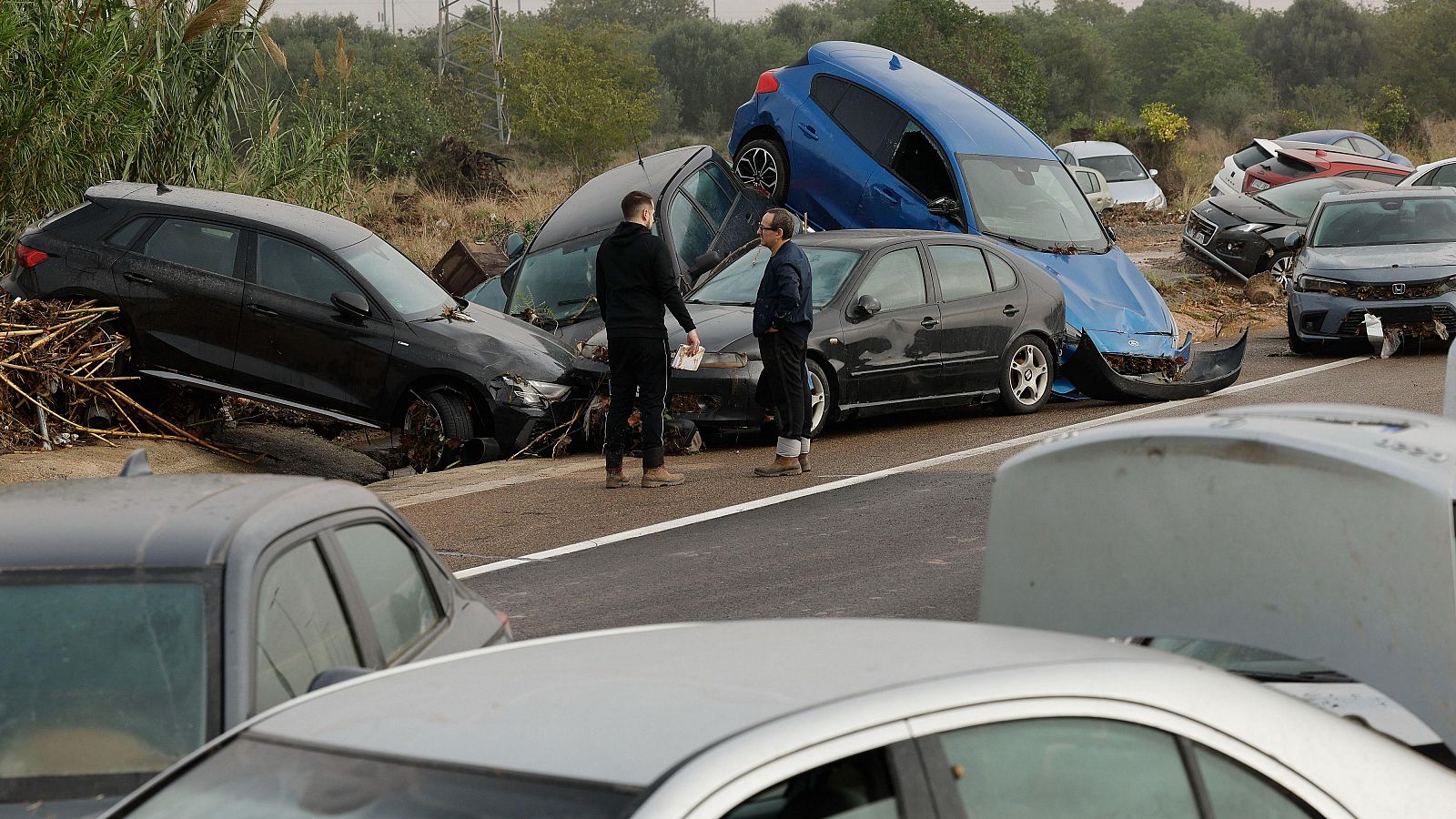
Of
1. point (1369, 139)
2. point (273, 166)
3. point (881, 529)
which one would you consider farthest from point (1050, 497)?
point (1369, 139)

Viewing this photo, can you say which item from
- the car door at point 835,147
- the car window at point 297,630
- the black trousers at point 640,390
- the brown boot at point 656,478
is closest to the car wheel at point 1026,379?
the car door at point 835,147

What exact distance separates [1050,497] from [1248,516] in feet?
1.64

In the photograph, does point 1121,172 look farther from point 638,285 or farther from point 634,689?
point 634,689

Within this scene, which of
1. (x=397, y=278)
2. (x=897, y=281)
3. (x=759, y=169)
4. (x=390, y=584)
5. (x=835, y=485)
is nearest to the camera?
(x=390, y=584)

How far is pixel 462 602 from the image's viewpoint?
4.26 metres

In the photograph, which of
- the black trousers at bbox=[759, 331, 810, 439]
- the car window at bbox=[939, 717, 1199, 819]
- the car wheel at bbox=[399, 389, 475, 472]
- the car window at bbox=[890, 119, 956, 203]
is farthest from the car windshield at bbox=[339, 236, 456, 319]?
the car window at bbox=[939, 717, 1199, 819]

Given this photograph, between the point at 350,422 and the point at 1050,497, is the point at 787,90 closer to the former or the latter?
the point at 350,422

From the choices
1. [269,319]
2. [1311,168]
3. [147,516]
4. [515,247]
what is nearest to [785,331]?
[269,319]

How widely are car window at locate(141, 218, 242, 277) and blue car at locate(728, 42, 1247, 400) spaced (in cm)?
640

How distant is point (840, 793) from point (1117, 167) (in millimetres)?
A: 30691

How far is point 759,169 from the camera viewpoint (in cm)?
1669

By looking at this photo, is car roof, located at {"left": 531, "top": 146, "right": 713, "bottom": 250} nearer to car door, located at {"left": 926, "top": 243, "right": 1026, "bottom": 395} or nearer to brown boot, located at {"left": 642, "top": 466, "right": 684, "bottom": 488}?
car door, located at {"left": 926, "top": 243, "right": 1026, "bottom": 395}

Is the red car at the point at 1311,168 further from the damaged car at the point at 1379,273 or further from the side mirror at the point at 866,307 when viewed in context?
the side mirror at the point at 866,307

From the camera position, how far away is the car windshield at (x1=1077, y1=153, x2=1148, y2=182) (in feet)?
102
